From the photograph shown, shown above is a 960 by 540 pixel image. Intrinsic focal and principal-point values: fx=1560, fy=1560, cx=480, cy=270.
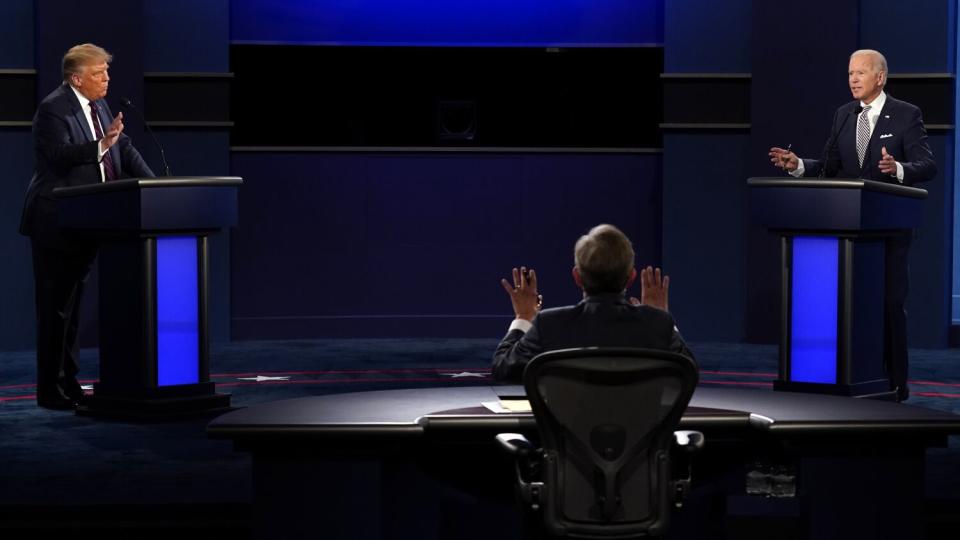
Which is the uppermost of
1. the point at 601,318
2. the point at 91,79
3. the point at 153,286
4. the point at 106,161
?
the point at 91,79

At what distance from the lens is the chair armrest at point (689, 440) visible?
3535 millimetres

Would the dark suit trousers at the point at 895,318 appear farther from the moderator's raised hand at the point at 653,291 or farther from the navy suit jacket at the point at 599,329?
the navy suit jacket at the point at 599,329

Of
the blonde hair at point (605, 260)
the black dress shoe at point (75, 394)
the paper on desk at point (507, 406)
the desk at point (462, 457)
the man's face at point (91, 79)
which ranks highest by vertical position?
the man's face at point (91, 79)

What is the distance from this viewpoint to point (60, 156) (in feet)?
21.7

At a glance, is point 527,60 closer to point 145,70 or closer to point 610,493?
point 145,70

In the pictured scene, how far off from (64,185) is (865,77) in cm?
352

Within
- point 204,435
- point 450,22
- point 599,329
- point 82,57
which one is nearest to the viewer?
point 599,329

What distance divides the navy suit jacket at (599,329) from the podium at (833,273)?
2.96 meters

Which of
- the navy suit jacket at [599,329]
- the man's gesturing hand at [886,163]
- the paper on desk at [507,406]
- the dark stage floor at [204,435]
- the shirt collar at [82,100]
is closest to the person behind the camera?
the navy suit jacket at [599,329]

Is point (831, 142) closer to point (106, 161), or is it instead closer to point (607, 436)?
point (106, 161)

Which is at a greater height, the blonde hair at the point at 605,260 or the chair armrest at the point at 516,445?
the blonde hair at the point at 605,260

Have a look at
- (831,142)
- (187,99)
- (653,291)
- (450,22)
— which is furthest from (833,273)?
(187,99)

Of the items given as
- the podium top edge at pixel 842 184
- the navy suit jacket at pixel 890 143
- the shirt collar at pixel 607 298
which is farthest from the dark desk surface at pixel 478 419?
the navy suit jacket at pixel 890 143

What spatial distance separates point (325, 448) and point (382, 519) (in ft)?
0.73
